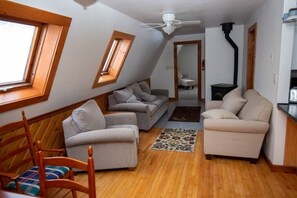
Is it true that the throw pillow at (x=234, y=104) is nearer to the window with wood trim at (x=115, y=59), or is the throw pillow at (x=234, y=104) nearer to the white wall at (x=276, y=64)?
the white wall at (x=276, y=64)

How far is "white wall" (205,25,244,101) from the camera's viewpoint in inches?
208

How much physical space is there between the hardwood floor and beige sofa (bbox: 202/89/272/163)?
19 cm

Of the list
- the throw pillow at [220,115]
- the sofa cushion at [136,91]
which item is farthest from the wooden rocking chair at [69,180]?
the sofa cushion at [136,91]

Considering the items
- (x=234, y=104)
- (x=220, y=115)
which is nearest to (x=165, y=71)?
(x=234, y=104)

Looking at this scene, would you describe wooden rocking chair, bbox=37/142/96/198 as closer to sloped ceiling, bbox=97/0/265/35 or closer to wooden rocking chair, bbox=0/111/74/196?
wooden rocking chair, bbox=0/111/74/196

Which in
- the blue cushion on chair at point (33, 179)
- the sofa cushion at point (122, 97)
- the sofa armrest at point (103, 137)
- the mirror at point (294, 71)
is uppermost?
the mirror at point (294, 71)

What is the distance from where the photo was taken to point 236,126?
2818 mm

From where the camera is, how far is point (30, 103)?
92.7 inches

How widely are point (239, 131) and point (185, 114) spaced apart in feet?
9.21

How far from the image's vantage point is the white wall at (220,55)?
17.4 ft

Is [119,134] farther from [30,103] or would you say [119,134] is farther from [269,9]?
[269,9]

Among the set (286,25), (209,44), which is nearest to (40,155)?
(286,25)

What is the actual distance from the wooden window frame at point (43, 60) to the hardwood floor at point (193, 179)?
122 cm

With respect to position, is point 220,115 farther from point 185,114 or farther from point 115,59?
point 185,114
